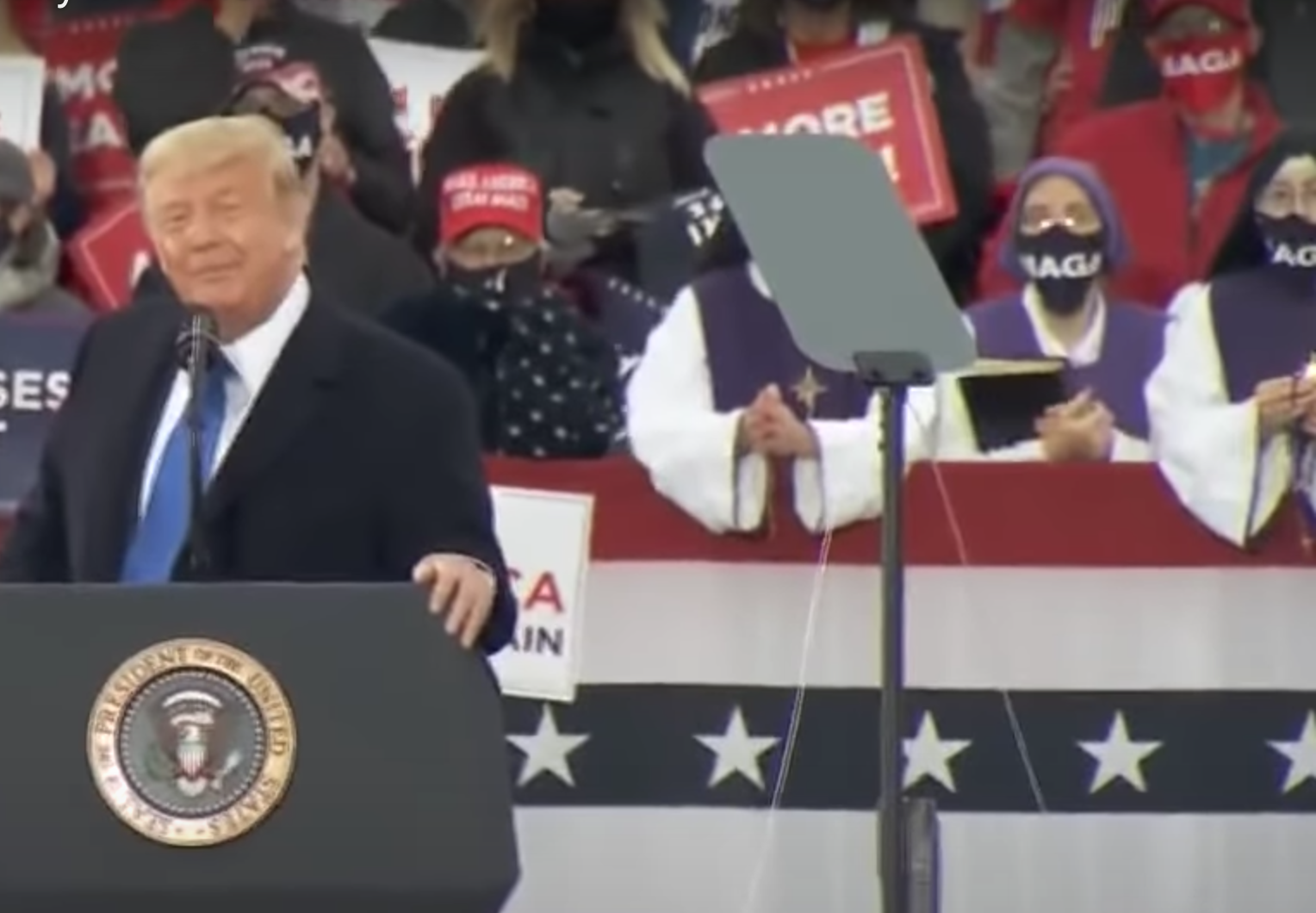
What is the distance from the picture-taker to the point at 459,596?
4.13m

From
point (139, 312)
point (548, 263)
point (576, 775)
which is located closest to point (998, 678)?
point (576, 775)

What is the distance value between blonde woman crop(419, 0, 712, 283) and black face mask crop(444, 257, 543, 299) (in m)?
0.44

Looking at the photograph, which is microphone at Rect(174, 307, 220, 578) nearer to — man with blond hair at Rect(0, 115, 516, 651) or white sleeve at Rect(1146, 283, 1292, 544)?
man with blond hair at Rect(0, 115, 516, 651)

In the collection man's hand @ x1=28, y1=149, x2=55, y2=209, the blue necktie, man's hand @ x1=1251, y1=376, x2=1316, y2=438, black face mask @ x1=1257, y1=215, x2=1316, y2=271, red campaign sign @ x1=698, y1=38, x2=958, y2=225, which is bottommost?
the blue necktie

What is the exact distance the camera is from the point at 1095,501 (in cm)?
734

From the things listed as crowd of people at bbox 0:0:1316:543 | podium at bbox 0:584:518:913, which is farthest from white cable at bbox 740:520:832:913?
podium at bbox 0:584:518:913

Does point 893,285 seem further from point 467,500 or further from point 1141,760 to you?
point 1141,760

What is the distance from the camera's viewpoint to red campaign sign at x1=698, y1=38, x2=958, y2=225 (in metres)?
8.59

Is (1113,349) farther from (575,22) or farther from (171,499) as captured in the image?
(171,499)

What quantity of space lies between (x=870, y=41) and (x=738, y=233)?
61.4 inches

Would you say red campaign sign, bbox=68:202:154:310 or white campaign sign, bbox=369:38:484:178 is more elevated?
white campaign sign, bbox=369:38:484:178

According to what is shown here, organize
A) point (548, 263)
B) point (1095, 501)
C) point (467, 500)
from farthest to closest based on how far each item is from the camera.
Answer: point (548, 263) → point (1095, 501) → point (467, 500)

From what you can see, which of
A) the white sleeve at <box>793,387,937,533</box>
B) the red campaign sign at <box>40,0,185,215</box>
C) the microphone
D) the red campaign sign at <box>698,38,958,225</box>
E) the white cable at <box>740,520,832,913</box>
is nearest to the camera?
the microphone

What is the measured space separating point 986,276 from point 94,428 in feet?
12.7
